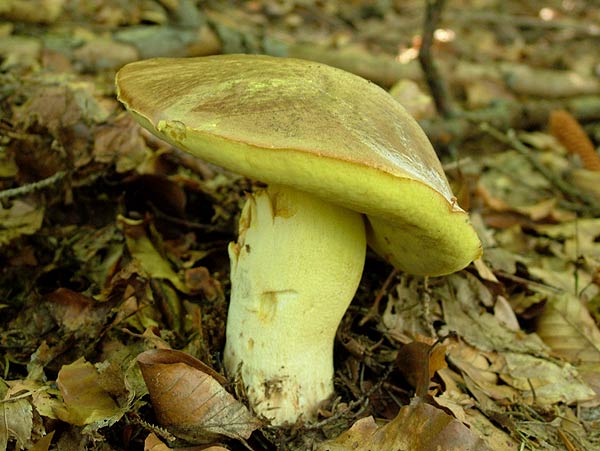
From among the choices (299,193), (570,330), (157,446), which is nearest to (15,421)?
(157,446)

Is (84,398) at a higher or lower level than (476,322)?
higher

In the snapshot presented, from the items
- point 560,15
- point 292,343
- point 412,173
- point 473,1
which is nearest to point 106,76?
point 292,343

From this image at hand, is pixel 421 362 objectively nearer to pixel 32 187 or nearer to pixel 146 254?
Result: pixel 146 254

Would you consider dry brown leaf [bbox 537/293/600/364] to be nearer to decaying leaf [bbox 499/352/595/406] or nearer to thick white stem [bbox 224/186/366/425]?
decaying leaf [bbox 499/352/595/406]

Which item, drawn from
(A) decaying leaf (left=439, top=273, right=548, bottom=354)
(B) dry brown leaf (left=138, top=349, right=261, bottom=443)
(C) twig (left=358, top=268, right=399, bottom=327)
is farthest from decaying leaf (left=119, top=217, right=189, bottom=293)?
(A) decaying leaf (left=439, top=273, right=548, bottom=354)

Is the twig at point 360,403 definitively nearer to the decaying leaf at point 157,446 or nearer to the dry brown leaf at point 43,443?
the decaying leaf at point 157,446

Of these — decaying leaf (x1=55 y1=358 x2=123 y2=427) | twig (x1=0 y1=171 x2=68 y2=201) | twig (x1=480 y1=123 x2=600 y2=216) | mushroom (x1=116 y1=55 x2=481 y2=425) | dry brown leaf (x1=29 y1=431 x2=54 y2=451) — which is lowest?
twig (x1=480 y1=123 x2=600 y2=216)
